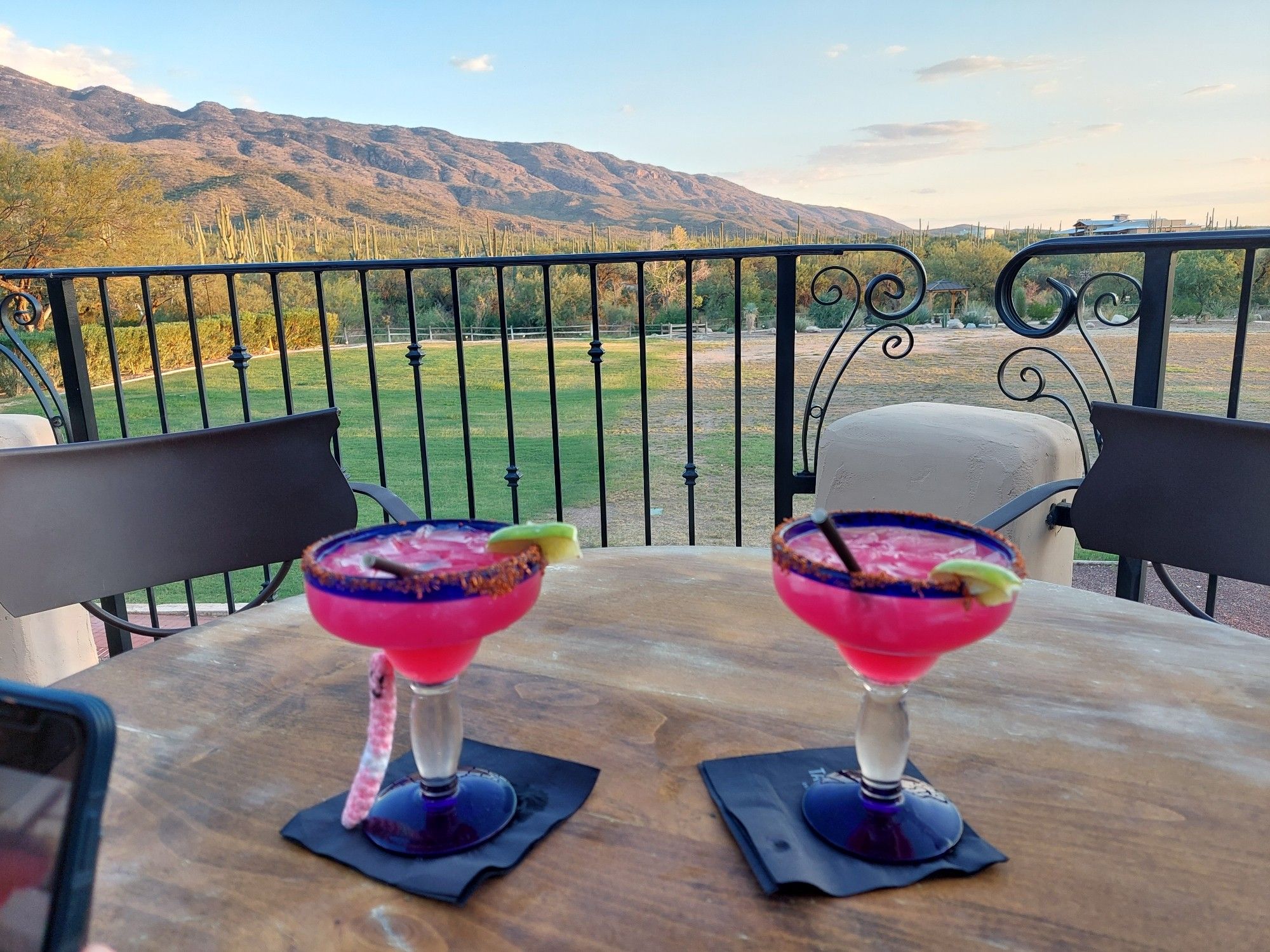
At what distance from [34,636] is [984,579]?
9.38 feet

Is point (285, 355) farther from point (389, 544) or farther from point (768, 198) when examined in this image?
point (768, 198)

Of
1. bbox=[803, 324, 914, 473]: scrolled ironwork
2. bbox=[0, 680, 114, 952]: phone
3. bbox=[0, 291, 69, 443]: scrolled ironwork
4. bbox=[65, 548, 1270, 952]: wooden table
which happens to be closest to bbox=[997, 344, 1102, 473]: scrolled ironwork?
bbox=[803, 324, 914, 473]: scrolled ironwork

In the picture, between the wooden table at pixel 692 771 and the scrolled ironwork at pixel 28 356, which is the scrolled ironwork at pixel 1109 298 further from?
the scrolled ironwork at pixel 28 356

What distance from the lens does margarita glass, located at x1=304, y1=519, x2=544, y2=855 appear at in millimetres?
470

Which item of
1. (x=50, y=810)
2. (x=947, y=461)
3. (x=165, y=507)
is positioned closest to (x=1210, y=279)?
(x=947, y=461)

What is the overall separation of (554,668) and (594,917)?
347 millimetres

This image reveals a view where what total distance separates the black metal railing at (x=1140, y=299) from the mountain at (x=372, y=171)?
24.1 m

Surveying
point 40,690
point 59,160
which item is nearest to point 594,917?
point 40,690

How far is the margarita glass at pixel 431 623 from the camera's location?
47cm

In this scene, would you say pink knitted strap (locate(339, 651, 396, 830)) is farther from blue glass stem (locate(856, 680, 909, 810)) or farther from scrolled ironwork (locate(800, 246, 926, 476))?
scrolled ironwork (locate(800, 246, 926, 476))

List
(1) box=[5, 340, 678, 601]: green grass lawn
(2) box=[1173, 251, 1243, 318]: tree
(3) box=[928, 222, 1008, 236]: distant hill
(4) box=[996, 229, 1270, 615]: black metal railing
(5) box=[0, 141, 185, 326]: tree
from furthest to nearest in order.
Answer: (5) box=[0, 141, 185, 326]: tree → (1) box=[5, 340, 678, 601]: green grass lawn → (3) box=[928, 222, 1008, 236]: distant hill → (2) box=[1173, 251, 1243, 318]: tree → (4) box=[996, 229, 1270, 615]: black metal railing

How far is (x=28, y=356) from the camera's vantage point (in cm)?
214

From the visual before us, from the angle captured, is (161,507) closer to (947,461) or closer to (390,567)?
(390,567)

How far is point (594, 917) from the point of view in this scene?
18.4 inches
